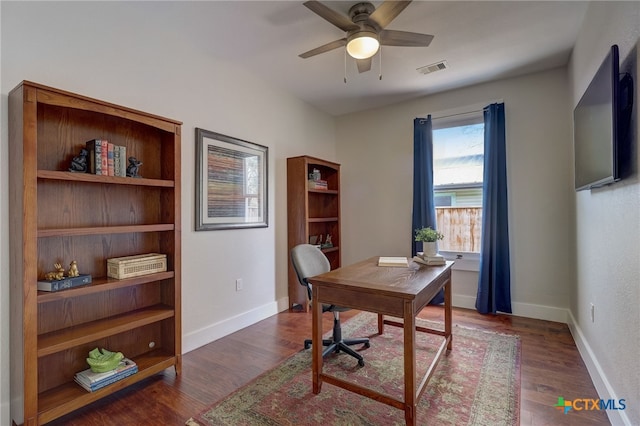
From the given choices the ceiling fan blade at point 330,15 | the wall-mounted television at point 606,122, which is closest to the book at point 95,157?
the ceiling fan blade at point 330,15

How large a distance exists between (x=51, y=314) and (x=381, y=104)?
409 centimetres

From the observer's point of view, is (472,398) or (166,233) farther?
(166,233)

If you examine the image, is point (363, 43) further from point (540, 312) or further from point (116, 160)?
point (540, 312)

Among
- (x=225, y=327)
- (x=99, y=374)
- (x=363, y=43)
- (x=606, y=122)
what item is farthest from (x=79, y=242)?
(x=606, y=122)

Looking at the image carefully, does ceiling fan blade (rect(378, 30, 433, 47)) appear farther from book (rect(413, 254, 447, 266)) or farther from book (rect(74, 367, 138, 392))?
book (rect(74, 367, 138, 392))

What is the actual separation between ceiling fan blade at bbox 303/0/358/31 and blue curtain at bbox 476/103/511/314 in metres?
2.24

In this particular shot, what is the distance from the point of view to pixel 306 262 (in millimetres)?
2518

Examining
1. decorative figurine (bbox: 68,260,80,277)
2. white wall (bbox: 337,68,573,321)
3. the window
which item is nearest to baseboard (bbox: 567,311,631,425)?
white wall (bbox: 337,68,573,321)

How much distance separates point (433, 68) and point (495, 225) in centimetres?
186

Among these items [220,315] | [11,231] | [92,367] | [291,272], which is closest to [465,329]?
[291,272]

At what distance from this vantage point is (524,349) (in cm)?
254

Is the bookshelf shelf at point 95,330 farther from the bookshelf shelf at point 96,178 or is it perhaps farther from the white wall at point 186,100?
the bookshelf shelf at point 96,178

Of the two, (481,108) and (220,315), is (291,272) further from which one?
(481,108)

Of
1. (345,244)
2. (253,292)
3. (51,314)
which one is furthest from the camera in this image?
(345,244)
